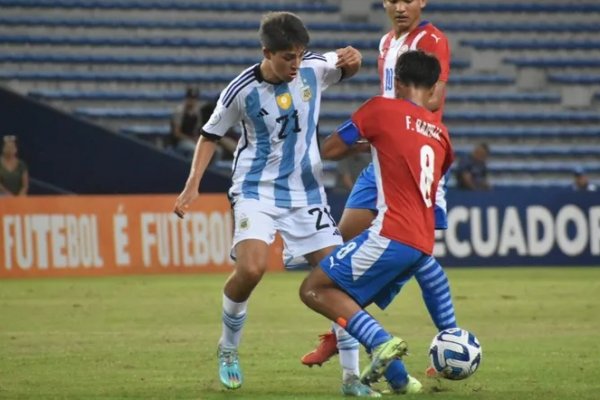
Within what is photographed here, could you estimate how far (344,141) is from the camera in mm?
7934

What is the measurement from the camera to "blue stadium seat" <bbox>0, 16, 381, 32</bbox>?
2589 centimetres

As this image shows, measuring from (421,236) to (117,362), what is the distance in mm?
A: 3082

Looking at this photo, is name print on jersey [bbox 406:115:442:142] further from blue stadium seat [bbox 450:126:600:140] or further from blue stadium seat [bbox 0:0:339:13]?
blue stadium seat [bbox 0:0:339:13]

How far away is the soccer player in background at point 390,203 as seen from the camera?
306 inches

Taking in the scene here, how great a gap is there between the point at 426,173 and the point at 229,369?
1727mm

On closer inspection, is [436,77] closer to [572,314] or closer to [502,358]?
[502,358]

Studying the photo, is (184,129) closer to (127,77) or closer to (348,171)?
(348,171)

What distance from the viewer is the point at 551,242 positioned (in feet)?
71.7

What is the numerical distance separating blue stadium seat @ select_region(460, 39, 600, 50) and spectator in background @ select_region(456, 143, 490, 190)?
209 inches

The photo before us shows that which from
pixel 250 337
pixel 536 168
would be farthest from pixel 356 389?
pixel 536 168

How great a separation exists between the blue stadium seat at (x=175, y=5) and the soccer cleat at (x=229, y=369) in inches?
725

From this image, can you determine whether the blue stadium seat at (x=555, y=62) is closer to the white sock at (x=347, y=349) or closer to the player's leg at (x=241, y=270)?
the player's leg at (x=241, y=270)

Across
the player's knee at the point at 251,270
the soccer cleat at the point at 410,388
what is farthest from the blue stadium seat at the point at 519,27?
the soccer cleat at the point at 410,388

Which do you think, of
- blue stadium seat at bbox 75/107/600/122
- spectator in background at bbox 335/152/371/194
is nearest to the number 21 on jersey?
spectator in background at bbox 335/152/371/194
